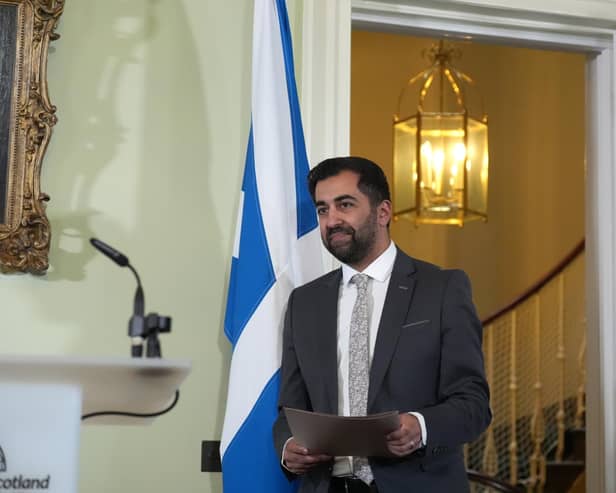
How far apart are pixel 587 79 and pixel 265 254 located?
166 cm

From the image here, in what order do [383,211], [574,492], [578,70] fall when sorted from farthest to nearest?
[578,70] < [574,492] < [383,211]

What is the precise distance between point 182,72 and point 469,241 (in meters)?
5.24

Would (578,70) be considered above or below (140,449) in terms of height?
above

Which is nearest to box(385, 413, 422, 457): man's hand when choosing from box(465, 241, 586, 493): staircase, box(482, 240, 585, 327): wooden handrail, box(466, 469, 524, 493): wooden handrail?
box(466, 469, 524, 493): wooden handrail

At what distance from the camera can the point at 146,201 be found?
340 centimetres

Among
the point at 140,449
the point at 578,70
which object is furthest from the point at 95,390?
the point at 578,70

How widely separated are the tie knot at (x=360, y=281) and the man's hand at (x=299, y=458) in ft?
1.55

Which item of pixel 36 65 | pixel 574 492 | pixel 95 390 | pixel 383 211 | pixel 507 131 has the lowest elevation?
pixel 574 492

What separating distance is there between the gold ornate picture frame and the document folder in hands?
1047 mm

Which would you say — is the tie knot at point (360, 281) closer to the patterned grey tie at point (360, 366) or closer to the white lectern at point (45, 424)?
the patterned grey tie at point (360, 366)

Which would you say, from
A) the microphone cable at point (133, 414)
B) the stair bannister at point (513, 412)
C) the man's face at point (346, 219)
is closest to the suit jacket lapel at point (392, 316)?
the man's face at point (346, 219)

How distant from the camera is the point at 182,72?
3492 millimetres

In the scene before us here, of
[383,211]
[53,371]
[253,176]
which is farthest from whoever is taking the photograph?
[253,176]

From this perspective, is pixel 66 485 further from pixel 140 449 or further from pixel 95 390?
pixel 140 449
